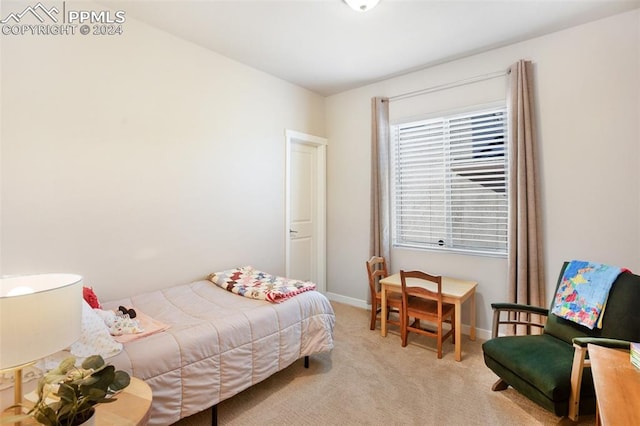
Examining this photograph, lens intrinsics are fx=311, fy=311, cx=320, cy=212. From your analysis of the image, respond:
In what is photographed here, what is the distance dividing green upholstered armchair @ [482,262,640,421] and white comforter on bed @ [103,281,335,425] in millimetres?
1291

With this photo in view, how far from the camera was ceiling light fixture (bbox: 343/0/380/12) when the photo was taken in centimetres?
222

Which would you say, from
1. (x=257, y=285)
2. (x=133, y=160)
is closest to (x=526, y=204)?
(x=257, y=285)

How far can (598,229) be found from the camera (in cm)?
256

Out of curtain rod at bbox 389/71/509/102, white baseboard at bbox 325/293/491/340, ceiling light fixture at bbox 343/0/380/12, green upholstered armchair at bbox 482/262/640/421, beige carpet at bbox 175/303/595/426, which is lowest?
beige carpet at bbox 175/303/595/426

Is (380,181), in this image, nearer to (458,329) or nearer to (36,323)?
(458,329)

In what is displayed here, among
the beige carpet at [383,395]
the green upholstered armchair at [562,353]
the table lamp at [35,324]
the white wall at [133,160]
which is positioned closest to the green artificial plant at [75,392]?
the table lamp at [35,324]

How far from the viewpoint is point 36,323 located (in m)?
0.93

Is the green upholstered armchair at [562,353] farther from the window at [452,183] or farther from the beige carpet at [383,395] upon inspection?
the window at [452,183]

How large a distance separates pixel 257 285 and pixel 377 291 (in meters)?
1.55

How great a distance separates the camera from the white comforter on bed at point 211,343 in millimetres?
1670

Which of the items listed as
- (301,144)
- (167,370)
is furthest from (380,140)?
(167,370)

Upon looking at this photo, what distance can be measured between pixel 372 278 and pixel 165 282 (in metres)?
2.03

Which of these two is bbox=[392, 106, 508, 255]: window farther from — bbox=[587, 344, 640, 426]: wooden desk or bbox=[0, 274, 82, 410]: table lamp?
bbox=[0, 274, 82, 410]: table lamp

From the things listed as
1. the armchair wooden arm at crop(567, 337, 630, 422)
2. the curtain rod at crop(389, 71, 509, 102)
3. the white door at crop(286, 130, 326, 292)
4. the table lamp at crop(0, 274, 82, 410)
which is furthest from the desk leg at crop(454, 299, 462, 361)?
the table lamp at crop(0, 274, 82, 410)
